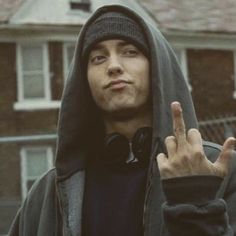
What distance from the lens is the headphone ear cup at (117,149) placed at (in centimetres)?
281

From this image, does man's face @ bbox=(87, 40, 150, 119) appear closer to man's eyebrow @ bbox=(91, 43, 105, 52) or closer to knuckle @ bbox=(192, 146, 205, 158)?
man's eyebrow @ bbox=(91, 43, 105, 52)

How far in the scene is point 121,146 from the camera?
2.82 metres

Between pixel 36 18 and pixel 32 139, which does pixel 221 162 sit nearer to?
pixel 32 139

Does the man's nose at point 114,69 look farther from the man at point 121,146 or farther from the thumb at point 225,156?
the thumb at point 225,156

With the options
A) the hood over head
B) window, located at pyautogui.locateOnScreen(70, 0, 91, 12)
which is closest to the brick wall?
window, located at pyautogui.locateOnScreen(70, 0, 91, 12)

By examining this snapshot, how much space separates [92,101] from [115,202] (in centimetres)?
44

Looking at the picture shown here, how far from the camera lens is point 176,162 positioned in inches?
96.7

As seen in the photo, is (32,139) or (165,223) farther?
(32,139)

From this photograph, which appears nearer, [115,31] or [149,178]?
[149,178]

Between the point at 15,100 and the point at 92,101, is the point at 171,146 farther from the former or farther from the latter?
the point at 15,100

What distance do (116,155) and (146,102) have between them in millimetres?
201

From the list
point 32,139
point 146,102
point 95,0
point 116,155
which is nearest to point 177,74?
point 146,102

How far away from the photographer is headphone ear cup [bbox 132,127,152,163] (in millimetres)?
2775

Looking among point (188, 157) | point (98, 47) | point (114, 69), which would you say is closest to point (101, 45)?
point (98, 47)
